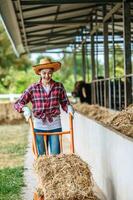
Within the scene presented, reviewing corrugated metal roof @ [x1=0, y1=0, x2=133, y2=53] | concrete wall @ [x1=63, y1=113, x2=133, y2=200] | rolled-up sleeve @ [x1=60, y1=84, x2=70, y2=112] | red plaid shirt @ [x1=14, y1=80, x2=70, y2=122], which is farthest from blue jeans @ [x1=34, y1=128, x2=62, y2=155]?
corrugated metal roof @ [x1=0, y1=0, x2=133, y2=53]

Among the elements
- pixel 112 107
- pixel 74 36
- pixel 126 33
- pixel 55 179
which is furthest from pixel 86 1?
pixel 74 36

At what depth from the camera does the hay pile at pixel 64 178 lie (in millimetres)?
5281

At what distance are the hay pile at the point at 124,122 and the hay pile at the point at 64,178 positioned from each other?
46.4 inches

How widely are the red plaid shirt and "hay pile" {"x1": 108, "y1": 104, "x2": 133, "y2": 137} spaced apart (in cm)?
91

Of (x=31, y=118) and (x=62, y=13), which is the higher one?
(x=62, y=13)

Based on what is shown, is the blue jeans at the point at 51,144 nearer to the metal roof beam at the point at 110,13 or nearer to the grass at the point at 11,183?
the grass at the point at 11,183

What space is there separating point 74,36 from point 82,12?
5.55 metres

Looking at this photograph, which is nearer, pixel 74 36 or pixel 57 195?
pixel 57 195

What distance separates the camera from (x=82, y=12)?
55.3 ft

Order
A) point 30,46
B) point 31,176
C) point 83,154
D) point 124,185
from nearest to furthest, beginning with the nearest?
1. point 124,185
2. point 31,176
3. point 83,154
4. point 30,46

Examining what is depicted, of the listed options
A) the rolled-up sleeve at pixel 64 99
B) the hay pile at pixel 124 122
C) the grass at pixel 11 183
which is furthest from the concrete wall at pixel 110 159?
the grass at pixel 11 183

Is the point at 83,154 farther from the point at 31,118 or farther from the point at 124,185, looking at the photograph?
the point at 124,185

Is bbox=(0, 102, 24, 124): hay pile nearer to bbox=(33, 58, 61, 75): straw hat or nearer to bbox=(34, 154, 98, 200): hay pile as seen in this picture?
bbox=(33, 58, 61, 75): straw hat

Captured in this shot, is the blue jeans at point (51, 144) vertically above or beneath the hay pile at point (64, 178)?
above
